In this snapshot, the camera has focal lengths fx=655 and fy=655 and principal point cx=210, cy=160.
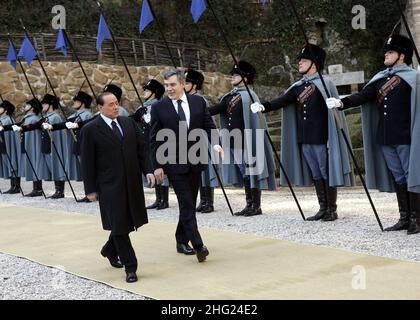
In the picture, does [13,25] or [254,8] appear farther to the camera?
[254,8]

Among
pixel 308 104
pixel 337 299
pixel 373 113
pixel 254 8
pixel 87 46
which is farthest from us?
pixel 254 8

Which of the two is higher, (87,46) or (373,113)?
(87,46)

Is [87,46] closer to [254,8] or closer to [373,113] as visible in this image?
[254,8]

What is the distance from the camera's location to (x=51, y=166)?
39.5ft

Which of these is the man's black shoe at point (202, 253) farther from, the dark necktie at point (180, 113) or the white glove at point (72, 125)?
the white glove at point (72, 125)

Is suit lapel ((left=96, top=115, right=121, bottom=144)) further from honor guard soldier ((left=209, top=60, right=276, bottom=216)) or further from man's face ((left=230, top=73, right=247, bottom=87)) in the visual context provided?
man's face ((left=230, top=73, right=247, bottom=87))

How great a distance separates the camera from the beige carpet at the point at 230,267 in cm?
464

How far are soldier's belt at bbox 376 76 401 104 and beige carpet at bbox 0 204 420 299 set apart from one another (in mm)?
1783

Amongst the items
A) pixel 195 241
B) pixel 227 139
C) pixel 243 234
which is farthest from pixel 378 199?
pixel 195 241

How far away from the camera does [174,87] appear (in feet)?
19.1

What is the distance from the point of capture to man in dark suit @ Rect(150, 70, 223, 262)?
5.78m

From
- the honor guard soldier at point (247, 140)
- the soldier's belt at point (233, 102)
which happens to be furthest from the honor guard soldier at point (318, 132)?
the soldier's belt at point (233, 102)

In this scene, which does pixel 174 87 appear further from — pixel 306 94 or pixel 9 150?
pixel 9 150

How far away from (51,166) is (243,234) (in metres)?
5.92
